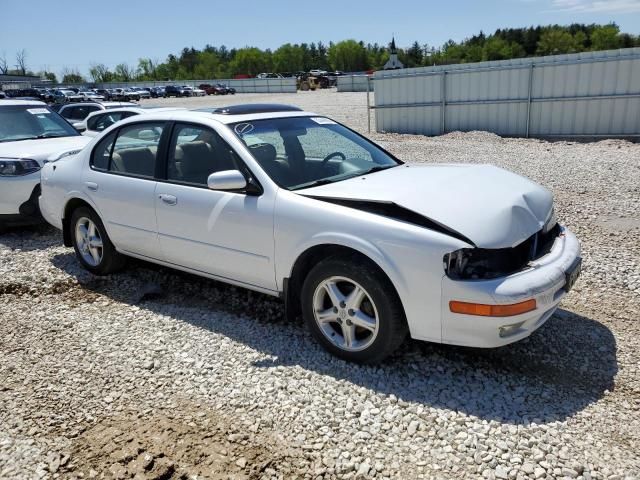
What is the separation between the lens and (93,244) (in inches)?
213

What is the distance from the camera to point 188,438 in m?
2.99

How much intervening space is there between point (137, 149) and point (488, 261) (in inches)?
134

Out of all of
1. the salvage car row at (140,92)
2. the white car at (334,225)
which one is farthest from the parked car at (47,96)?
the white car at (334,225)

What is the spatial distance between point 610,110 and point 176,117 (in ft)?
44.9

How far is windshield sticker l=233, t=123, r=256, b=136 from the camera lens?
421cm

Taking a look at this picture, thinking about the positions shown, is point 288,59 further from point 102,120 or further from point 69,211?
point 69,211

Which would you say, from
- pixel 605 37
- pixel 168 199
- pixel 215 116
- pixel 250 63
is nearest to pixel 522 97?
pixel 215 116

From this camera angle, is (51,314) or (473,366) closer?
(473,366)

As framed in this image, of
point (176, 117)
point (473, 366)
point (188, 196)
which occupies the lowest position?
point (473, 366)

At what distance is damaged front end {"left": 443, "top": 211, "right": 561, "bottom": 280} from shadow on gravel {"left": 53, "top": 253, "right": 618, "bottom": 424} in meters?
0.74

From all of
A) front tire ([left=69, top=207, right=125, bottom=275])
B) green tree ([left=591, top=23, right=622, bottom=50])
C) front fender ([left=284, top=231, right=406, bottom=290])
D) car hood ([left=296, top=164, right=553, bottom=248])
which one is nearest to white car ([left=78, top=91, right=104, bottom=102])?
front tire ([left=69, top=207, right=125, bottom=275])

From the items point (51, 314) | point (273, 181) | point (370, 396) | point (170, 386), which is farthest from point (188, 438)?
point (51, 314)

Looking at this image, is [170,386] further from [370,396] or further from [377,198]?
[377,198]

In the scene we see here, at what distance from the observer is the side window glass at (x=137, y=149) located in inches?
185
